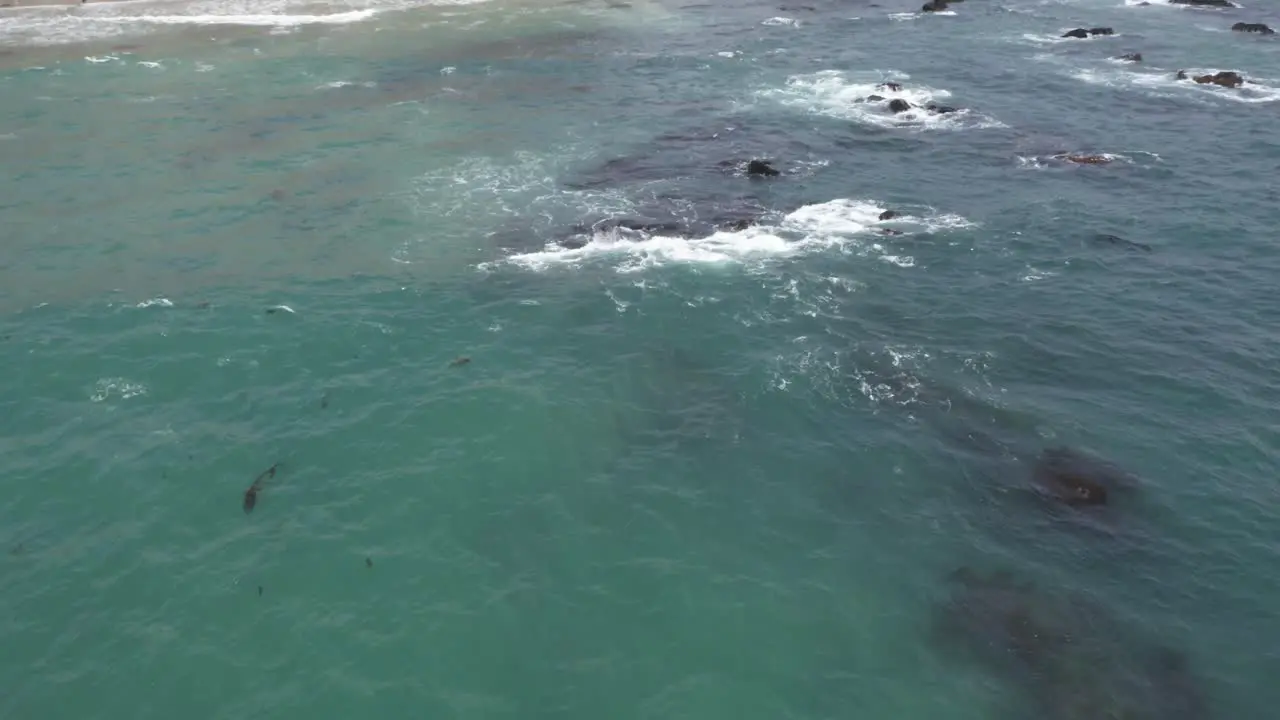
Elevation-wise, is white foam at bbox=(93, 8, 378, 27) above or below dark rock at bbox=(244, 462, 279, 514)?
above

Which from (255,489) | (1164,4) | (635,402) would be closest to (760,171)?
(635,402)

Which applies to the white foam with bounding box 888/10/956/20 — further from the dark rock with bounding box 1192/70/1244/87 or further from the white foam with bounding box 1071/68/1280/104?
the dark rock with bounding box 1192/70/1244/87

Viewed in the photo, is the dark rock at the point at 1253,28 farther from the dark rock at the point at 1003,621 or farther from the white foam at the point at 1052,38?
the dark rock at the point at 1003,621

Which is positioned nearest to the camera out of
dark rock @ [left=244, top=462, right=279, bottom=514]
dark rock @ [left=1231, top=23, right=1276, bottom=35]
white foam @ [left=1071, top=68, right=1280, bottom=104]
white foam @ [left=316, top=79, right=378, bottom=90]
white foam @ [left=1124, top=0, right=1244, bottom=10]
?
dark rock @ [left=244, top=462, right=279, bottom=514]

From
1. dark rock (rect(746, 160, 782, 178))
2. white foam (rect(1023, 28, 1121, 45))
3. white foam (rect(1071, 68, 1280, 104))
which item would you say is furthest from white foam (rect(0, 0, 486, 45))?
white foam (rect(1071, 68, 1280, 104))

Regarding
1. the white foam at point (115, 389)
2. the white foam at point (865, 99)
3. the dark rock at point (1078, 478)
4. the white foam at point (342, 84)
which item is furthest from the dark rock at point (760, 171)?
the white foam at point (115, 389)

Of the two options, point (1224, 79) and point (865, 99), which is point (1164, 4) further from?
point (865, 99)
